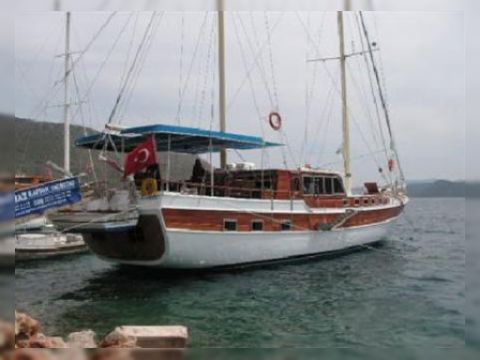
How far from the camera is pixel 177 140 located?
1240 centimetres

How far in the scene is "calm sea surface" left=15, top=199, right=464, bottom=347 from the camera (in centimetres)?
755

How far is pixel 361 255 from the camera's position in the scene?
16531mm

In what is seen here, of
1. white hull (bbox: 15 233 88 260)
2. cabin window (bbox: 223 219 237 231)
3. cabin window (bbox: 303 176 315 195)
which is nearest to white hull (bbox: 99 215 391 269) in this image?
cabin window (bbox: 223 219 237 231)

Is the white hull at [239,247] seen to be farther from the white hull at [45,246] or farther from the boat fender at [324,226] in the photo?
the white hull at [45,246]

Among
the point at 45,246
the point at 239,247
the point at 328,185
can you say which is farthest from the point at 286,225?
the point at 45,246

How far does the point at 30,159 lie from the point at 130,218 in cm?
2185

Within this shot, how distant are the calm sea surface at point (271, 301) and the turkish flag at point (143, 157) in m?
2.60

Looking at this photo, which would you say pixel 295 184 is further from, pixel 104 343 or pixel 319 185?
pixel 104 343

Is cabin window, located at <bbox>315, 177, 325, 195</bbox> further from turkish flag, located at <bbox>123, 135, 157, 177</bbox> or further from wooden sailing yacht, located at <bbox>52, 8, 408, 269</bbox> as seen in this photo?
turkish flag, located at <bbox>123, 135, 157, 177</bbox>

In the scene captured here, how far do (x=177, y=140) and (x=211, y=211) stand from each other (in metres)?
1.95

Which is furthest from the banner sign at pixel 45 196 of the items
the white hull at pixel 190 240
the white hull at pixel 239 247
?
the white hull at pixel 239 247

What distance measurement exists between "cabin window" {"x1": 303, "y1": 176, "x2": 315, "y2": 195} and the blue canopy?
1.43 m

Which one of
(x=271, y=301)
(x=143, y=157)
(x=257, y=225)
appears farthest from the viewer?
(x=257, y=225)

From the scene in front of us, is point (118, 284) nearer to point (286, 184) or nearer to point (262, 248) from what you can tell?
point (262, 248)
